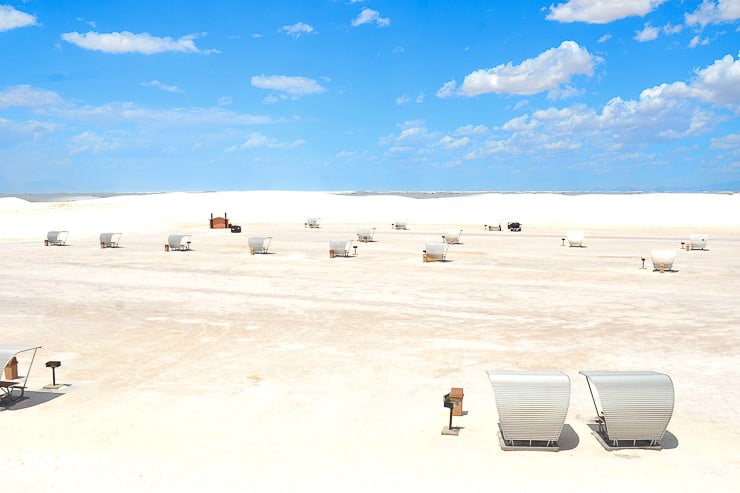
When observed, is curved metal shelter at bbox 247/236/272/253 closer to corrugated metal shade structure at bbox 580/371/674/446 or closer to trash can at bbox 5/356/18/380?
trash can at bbox 5/356/18/380

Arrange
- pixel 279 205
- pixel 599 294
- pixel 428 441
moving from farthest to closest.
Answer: pixel 279 205, pixel 599 294, pixel 428 441

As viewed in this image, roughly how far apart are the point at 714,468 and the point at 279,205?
9037 cm

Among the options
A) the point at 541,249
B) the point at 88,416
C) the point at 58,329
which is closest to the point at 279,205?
the point at 541,249

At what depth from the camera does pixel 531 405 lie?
9.30 metres

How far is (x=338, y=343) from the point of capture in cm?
1572

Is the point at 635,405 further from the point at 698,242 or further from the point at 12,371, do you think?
the point at 698,242

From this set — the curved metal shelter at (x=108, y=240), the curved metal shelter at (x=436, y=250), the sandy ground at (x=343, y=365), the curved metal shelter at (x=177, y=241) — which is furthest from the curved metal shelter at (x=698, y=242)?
the curved metal shelter at (x=108, y=240)

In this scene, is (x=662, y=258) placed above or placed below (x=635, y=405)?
above

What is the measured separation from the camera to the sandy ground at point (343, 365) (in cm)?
874

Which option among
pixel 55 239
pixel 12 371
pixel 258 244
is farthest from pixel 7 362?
pixel 55 239

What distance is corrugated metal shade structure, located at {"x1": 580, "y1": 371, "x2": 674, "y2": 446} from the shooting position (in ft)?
30.5

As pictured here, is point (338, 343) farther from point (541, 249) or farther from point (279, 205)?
point (279, 205)

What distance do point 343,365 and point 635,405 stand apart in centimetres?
617

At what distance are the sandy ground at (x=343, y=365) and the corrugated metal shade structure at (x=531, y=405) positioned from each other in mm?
342
